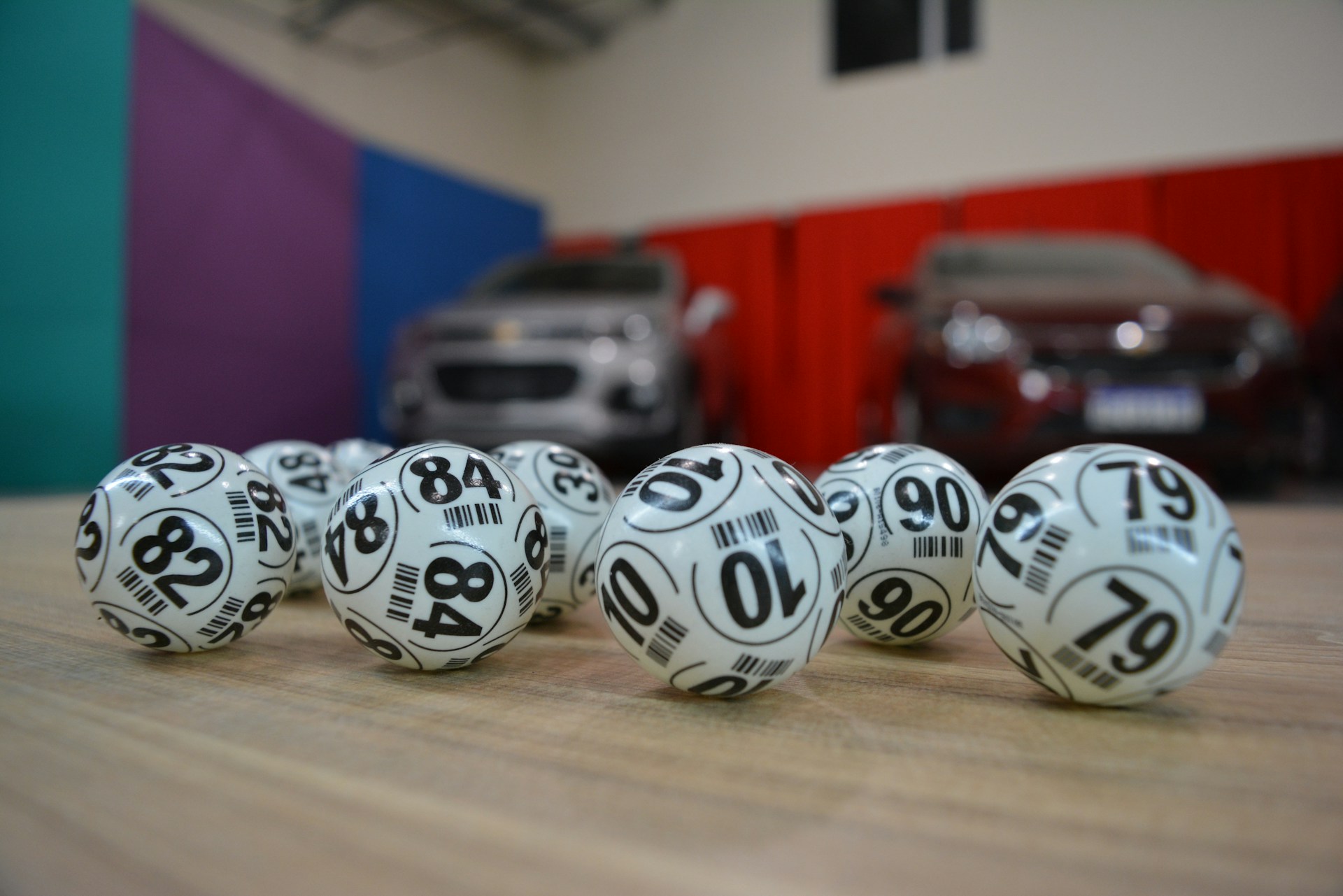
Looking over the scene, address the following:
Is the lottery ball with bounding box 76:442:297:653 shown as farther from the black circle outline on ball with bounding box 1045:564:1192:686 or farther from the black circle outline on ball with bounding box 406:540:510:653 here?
the black circle outline on ball with bounding box 1045:564:1192:686

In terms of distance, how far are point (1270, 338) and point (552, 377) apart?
2.60m

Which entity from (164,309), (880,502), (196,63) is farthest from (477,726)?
(196,63)

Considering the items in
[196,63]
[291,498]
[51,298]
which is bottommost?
[291,498]

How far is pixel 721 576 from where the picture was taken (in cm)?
70

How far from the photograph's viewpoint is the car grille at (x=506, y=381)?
357 cm

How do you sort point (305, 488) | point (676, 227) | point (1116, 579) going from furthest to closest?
point (676, 227) < point (305, 488) < point (1116, 579)

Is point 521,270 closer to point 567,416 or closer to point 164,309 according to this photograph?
point 567,416

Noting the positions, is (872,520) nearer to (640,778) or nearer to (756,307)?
(640,778)

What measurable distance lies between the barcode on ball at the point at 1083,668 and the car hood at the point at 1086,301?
241cm

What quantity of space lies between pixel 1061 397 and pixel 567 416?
5.98 feet

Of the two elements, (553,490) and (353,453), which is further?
(353,453)

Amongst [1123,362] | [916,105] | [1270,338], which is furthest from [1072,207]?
[1123,362]

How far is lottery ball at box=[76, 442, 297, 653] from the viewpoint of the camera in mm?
822

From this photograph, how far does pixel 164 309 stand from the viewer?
4172 mm
